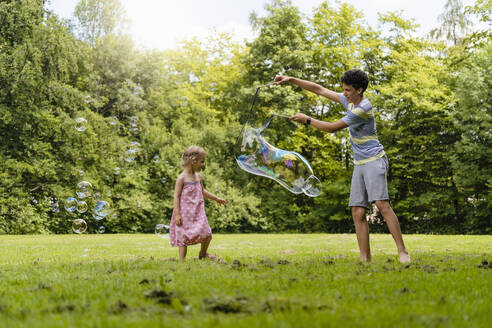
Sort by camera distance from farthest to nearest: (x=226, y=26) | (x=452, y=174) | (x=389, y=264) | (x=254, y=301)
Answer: (x=226, y=26)
(x=452, y=174)
(x=389, y=264)
(x=254, y=301)

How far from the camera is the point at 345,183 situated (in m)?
22.7

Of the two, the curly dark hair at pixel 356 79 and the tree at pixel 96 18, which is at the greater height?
the tree at pixel 96 18

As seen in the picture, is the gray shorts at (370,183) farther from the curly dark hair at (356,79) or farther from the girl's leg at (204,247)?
the girl's leg at (204,247)

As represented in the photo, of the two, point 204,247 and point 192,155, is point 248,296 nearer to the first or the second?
point 204,247

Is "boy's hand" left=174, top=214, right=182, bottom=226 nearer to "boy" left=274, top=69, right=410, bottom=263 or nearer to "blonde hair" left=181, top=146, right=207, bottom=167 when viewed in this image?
"blonde hair" left=181, top=146, right=207, bottom=167

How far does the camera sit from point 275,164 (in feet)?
→ 19.8

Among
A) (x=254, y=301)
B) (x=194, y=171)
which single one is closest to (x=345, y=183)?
(x=194, y=171)

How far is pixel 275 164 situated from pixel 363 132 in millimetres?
1328

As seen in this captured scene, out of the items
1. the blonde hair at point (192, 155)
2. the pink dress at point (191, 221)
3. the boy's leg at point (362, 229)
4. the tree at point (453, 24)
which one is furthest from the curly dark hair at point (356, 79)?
the tree at point (453, 24)

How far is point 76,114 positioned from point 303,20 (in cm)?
1225

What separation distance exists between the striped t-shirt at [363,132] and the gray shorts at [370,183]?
76 mm

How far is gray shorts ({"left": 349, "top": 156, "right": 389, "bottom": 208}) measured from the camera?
501cm

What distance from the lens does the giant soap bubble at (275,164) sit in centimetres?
597

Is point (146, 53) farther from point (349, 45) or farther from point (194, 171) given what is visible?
point (194, 171)
